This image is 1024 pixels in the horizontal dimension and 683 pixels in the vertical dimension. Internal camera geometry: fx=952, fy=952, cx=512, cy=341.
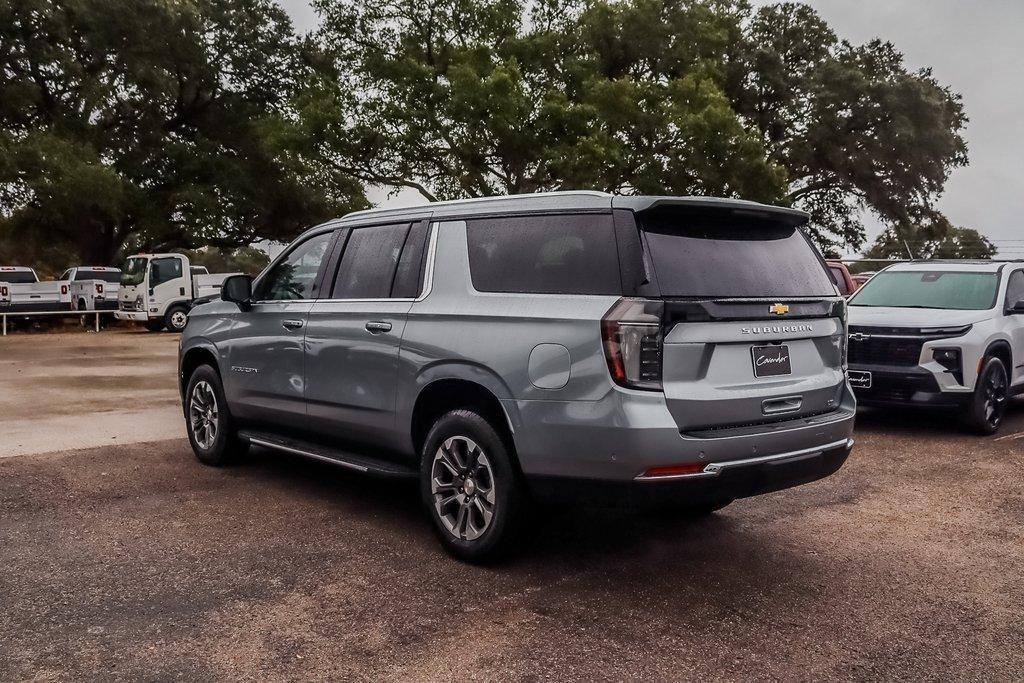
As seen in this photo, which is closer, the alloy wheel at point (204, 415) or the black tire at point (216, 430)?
the black tire at point (216, 430)

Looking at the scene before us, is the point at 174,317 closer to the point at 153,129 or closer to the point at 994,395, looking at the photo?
the point at 153,129

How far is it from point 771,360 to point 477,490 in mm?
1601

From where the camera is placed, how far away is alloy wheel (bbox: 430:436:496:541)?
15.7ft

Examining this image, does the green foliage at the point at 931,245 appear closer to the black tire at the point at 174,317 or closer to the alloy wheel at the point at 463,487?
the alloy wheel at the point at 463,487

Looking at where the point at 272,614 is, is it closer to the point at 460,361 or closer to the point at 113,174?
the point at 460,361

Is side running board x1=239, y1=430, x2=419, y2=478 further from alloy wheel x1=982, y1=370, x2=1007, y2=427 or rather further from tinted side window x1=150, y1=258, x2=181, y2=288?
tinted side window x1=150, y1=258, x2=181, y2=288

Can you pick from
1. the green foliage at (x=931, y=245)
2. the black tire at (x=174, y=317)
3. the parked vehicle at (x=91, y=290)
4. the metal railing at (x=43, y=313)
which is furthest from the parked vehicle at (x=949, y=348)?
the parked vehicle at (x=91, y=290)

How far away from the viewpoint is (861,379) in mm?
9148

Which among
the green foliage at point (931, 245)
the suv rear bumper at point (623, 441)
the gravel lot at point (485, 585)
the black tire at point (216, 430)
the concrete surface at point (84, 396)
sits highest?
the green foliage at point (931, 245)

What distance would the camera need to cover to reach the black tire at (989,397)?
9000 millimetres

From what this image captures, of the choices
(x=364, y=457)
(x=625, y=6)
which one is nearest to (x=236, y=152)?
(x=625, y=6)

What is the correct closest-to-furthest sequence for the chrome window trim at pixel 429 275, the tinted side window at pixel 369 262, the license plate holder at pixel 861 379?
the chrome window trim at pixel 429 275, the tinted side window at pixel 369 262, the license plate holder at pixel 861 379

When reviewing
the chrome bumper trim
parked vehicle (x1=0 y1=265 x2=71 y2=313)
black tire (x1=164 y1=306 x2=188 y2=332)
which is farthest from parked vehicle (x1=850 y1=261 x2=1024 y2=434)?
parked vehicle (x1=0 y1=265 x2=71 y2=313)

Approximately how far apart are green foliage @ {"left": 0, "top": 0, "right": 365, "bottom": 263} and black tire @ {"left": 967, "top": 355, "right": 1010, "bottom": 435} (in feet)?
77.0
